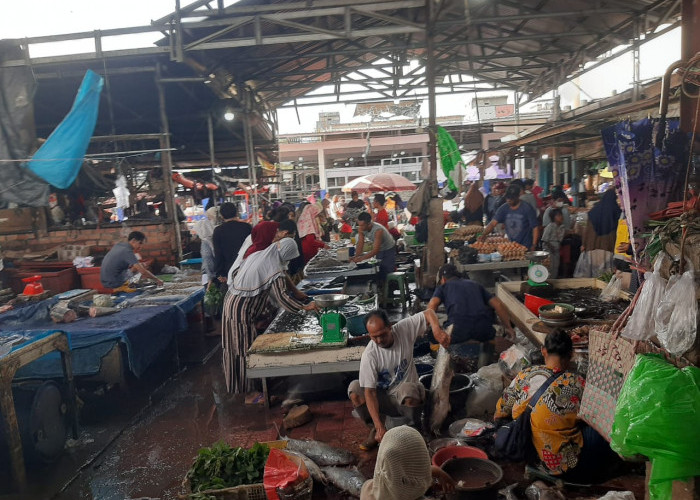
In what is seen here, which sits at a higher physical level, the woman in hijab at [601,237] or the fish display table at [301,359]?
the woman in hijab at [601,237]

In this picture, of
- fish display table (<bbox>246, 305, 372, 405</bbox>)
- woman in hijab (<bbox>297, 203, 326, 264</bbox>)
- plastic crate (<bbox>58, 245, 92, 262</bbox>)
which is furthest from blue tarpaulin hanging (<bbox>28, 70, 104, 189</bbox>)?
woman in hijab (<bbox>297, 203, 326, 264</bbox>)

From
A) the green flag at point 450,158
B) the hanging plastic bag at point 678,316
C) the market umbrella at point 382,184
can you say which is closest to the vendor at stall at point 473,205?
the green flag at point 450,158

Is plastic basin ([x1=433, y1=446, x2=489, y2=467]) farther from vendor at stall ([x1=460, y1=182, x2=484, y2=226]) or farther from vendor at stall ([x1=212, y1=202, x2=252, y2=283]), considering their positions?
vendor at stall ([x1=460, y1=182, x2=484, y2=226])

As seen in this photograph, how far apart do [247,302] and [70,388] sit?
1.89 metres

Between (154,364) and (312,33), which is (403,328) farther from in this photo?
(312,33)

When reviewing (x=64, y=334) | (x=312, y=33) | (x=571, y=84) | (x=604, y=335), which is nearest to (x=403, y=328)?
(x=604, y=335)

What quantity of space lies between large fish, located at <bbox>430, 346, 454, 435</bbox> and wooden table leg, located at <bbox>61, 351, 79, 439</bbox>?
11.4 ft

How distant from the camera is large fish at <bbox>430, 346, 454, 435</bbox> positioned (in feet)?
13.3

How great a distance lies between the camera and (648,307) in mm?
2469

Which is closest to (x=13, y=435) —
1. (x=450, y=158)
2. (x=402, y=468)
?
(x=402, y=468)

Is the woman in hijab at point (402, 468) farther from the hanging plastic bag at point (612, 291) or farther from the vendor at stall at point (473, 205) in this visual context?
the vendor at stall at point (473, 205)

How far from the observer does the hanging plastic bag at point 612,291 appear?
17.7ft

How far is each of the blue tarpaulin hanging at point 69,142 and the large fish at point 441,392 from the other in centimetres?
541

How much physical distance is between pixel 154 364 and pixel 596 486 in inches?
224
